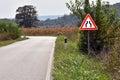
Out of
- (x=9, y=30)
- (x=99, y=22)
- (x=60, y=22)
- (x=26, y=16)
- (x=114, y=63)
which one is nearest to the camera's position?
(x=114, y=63)

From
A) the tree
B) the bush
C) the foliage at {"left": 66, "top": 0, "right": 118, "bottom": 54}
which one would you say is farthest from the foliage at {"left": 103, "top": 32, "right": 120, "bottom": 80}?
the tree

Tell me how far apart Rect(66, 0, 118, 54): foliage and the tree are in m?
97.6

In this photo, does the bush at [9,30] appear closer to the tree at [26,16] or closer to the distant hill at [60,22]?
the tree at [26,16]

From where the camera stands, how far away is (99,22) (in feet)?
79.3

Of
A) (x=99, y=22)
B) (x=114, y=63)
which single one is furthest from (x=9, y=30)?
(x=114, y=63)

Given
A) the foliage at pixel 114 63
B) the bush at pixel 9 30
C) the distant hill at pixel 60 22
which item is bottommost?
the distant hill at pixel 60 22

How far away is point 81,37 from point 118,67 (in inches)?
419

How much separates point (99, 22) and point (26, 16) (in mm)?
98653

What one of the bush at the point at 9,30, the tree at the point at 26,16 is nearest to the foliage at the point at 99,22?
the bush at the point at 9,30

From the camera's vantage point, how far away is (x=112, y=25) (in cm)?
2439

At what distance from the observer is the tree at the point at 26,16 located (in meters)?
122

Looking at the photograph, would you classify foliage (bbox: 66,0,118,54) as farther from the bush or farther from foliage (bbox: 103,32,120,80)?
the bush

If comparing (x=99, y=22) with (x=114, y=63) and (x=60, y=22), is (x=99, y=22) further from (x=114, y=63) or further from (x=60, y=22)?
(x=60, y=22)

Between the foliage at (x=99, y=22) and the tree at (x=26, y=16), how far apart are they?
320 ft
